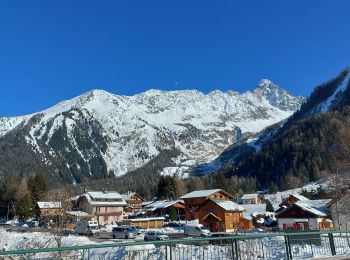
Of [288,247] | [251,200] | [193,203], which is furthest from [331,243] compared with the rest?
[251,200]

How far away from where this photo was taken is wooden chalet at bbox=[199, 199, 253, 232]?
72250mm

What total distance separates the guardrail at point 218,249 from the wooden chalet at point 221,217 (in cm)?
5458

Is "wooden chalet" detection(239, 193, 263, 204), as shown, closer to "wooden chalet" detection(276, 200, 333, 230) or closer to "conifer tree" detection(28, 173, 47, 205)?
"conifer tree" detection(28, 173, 47, 205)

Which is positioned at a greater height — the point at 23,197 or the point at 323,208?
the point at 23,197

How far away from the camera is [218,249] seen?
605 inches

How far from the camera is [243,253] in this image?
15422 mm

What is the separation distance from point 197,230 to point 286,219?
15.2 m

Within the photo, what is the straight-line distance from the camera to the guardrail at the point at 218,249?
12615 millimetres

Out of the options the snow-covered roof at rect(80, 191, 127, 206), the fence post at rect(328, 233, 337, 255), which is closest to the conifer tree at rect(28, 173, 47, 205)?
the snow-covered roof at rect(80, 191, 127, 206)

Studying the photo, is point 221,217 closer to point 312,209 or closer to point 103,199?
point 312,209

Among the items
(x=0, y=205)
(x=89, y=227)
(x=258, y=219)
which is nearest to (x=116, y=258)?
(x=89, y=227)

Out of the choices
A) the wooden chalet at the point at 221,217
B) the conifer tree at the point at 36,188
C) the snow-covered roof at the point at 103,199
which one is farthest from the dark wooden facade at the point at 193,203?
the conifer tree at the point at 36,188

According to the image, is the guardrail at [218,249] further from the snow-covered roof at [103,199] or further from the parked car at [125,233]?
the snow-covered roof at [103,199]

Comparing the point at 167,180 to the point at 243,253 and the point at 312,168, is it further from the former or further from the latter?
the point at 243,253
